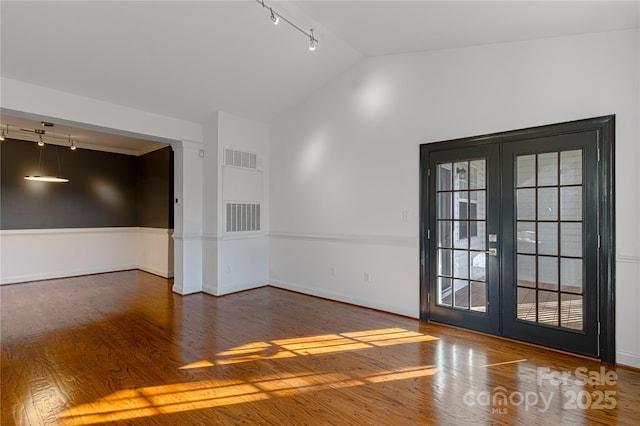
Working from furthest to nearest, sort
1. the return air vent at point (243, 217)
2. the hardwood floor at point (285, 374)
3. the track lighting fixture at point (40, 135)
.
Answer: the track lighting fixture at point (40, 135) → the return air vent at point (243, 217) → the hardwood floor at point (285, 374)

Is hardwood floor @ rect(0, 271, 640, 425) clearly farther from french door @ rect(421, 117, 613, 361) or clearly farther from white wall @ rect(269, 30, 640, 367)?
white wall @ rect(269, 30, 640, 367)

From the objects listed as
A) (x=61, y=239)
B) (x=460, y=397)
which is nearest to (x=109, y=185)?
(x=61, y=239)

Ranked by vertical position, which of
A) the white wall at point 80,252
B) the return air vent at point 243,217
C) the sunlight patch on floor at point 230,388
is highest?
the return air vent at point 243,217

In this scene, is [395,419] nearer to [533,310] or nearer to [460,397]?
[460,397]

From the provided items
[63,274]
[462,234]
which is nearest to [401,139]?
[462,234]

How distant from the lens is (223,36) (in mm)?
3877

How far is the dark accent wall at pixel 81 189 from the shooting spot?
643cm

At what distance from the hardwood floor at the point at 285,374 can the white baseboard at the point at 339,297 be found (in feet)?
0.79

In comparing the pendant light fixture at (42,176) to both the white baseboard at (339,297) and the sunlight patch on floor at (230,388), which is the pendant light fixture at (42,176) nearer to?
the white baseboard at (339,297)

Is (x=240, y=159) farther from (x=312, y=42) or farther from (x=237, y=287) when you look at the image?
(x=312, y=42)

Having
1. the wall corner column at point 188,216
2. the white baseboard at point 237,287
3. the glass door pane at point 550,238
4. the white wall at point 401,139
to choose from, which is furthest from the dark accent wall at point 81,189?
the glass door pane at point 550,238

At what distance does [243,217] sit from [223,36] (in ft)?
9.52

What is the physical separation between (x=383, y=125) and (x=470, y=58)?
1.30 meters

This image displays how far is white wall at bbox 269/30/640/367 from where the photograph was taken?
2.96 m
